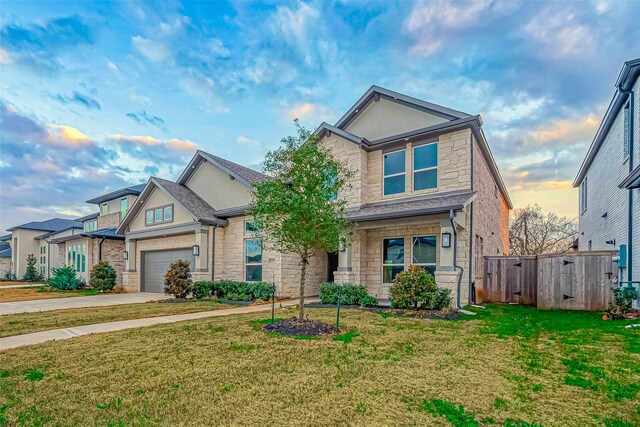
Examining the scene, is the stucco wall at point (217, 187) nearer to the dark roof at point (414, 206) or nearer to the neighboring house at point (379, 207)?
the neighboring house at point (379, 207)

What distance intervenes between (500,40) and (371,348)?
11384mm

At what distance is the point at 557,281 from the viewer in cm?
1083

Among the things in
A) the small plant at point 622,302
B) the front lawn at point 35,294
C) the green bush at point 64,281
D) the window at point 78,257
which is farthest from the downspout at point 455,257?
the window at point 78,257

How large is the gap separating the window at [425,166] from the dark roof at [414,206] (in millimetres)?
531

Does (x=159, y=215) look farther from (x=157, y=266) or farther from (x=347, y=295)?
(x=347, y=295)

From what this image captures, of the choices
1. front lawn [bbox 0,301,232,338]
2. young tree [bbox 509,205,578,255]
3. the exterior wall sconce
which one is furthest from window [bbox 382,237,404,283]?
young tree [bbox 509,205,578,255]

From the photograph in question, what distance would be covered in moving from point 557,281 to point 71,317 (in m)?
14.4

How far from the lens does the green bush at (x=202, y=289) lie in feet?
46.1

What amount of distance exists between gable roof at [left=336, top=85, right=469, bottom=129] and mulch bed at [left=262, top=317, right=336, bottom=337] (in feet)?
27.7

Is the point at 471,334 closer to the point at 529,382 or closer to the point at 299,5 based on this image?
the point at 529,382

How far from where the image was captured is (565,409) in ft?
11.2

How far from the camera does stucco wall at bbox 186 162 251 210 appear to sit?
15461 millimetres

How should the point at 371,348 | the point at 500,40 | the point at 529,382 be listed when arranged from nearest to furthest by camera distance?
the point at 529,382
the point at 371,348
the point at 500,40

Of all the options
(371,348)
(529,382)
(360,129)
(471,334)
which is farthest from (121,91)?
(529,382)
